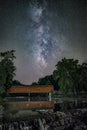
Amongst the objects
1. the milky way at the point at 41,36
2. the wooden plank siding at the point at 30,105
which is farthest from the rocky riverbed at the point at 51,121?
the milky way at the point at 41,36

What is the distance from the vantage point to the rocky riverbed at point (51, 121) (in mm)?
8867

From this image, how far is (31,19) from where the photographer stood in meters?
9.55

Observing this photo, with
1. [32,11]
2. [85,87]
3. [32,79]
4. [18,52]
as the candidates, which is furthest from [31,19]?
[85,87]

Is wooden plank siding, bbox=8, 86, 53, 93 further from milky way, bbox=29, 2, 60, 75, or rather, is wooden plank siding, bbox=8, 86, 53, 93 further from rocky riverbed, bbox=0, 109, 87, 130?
rocky riverbed, bbox=0, 109, 87, 130

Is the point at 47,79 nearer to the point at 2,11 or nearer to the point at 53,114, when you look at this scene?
the point at 53,114

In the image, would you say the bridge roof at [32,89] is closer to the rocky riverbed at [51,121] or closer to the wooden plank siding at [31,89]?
the wooden plank siding at [31,89]

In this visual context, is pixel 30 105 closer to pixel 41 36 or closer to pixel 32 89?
pixel 32 89

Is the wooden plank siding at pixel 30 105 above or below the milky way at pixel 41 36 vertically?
below

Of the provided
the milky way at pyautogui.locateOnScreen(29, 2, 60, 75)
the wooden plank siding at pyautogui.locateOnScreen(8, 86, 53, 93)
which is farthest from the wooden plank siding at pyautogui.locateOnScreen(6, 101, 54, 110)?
the milky way at pyautogui.locateOnScreen(29, 2, 60, 75)

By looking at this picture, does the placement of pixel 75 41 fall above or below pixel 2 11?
below

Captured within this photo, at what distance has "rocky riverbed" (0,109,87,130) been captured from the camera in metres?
8.87

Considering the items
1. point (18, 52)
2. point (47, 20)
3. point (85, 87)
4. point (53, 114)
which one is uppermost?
point (47, 20)

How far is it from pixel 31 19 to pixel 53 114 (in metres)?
2.52

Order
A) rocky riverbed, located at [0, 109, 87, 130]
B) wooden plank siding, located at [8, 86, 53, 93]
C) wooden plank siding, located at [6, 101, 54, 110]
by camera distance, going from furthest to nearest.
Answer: wooden plank siding, located at [8, 86, 53, 93]
wooden plank siding, located at [6, 101, 54, 110]
rocky riverbed, located at [0, 109, 87, 130]
